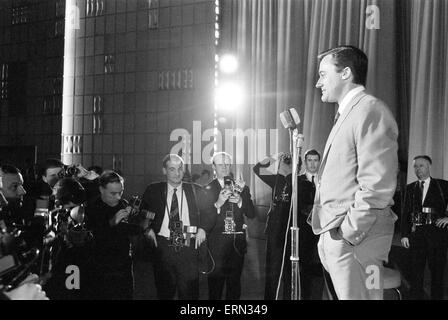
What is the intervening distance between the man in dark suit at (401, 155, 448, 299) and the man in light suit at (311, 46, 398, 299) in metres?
2.09

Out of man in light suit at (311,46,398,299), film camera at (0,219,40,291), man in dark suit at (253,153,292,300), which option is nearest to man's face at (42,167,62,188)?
man in dark suit at (253,153,292,300)

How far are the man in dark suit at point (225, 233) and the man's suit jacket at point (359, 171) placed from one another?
5.05ft

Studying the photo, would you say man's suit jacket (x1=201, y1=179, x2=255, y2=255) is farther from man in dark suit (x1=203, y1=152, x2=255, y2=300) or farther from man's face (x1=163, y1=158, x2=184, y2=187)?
man's face (x1=163, y1=158, x2=184, y2=187)

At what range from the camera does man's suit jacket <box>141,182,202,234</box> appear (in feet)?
10.2

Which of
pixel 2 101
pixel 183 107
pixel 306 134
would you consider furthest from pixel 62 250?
pixel 2 101

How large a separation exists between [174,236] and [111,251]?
38 cm

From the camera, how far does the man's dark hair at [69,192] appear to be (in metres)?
2.83

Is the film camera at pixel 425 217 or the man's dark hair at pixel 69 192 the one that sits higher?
the man's dark hair at pixel 69 192

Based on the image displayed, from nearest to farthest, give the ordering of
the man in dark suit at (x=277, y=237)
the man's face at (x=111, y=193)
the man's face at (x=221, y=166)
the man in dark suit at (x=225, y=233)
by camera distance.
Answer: the man's face at (x=111, y=193)
the man in dark suit at (x=225, y=233)
the man in dark suit at (x=277, y=237)
the man's face at (x=221, y=166)

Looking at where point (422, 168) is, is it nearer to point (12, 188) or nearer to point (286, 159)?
point (286, 159)

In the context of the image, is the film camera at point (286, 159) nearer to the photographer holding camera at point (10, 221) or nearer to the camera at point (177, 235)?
the camera at point (177, 235)

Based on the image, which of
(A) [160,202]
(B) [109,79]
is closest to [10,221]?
(A) [160,202]

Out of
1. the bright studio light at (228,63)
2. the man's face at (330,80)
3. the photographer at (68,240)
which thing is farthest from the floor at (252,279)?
the bright studio light at (228,63)

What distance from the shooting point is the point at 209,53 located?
21.8ft
